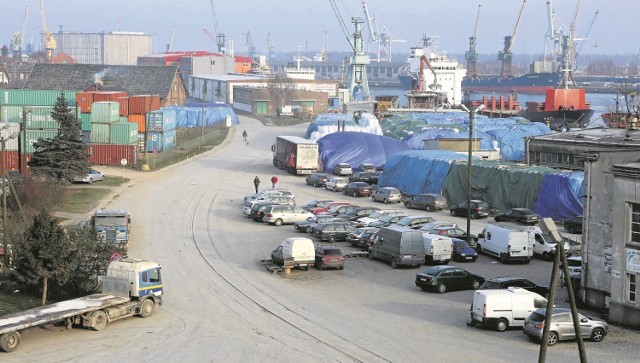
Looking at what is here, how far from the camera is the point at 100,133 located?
65188 millimetres

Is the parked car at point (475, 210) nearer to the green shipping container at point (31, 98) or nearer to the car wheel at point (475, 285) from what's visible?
the car wheel at point (475, 285)

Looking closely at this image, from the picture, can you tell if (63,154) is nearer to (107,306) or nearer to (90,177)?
(90,177)

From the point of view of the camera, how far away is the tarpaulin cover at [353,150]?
6475 centimetres

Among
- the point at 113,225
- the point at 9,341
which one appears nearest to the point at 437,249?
the point at 113,225

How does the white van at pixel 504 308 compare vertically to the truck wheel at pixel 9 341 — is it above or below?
above

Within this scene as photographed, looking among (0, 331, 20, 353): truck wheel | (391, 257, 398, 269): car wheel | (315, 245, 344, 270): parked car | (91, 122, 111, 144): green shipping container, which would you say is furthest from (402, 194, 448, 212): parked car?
(0, 331, 20, 353): truck wheel

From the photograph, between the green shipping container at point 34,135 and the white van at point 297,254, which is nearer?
the white van at point 297,254

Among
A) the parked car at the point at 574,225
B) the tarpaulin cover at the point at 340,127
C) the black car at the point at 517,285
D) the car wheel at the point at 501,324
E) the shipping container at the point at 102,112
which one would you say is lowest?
the car wheel at the point at 501,324

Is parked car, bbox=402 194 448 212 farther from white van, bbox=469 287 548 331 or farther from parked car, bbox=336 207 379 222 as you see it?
white van, bbox=469 287 548 331

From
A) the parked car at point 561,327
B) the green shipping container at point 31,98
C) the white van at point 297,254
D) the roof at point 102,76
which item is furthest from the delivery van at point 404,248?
the roof at point 102,76

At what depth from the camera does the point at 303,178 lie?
6188cm

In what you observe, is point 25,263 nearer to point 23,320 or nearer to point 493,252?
point 23,320

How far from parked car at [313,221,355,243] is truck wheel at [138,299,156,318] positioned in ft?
43.0

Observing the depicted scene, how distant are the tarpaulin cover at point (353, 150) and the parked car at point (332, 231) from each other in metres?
24.8
